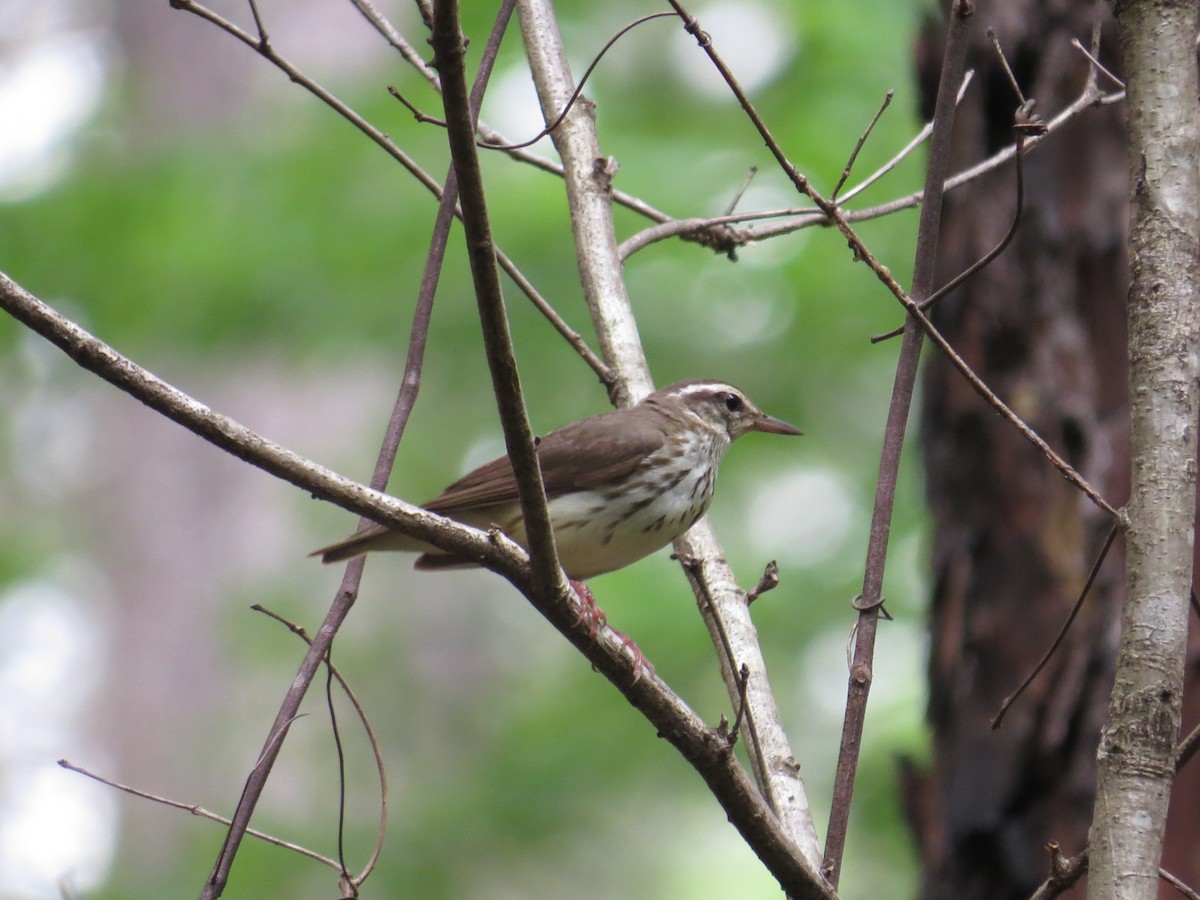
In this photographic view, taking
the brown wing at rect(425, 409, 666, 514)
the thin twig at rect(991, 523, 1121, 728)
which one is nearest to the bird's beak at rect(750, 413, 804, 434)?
the brown wing at rect(425, 409, 666, 514)

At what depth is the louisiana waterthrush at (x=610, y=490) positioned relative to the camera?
4469 millimetres

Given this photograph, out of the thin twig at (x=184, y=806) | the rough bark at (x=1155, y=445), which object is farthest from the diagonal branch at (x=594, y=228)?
the rough bark at (x=1155, y=445)

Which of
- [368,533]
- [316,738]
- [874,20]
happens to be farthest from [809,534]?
[316,738]

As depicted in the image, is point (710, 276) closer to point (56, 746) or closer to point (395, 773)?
point (395, 773)

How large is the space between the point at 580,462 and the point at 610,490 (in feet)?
0.49

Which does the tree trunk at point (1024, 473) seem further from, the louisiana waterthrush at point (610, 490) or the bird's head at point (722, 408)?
the louisiana waterthrush at point (610, 490)

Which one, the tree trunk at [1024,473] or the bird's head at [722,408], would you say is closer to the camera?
the tree trunk at [1024,473]

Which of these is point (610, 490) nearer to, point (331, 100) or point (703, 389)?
point (703, 389)

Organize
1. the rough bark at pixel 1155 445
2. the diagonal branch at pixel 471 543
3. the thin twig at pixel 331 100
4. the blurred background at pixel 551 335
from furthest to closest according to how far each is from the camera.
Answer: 1. the blurred background at pixel 551 335
2. the thin twig at pixel 331 100
3. the rough bark at pixel 1155 445
4. the diagonal branch at pixel 471 543

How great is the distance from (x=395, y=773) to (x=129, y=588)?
13.0 feet

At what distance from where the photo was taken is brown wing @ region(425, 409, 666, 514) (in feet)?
15.0

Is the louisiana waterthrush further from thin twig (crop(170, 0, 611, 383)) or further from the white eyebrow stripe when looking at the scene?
thin twig (crop(170, 0, 611, 383))

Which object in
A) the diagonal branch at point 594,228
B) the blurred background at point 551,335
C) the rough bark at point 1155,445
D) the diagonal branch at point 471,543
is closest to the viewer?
the diagonal branch at point 471,543

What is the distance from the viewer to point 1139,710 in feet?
6.82
